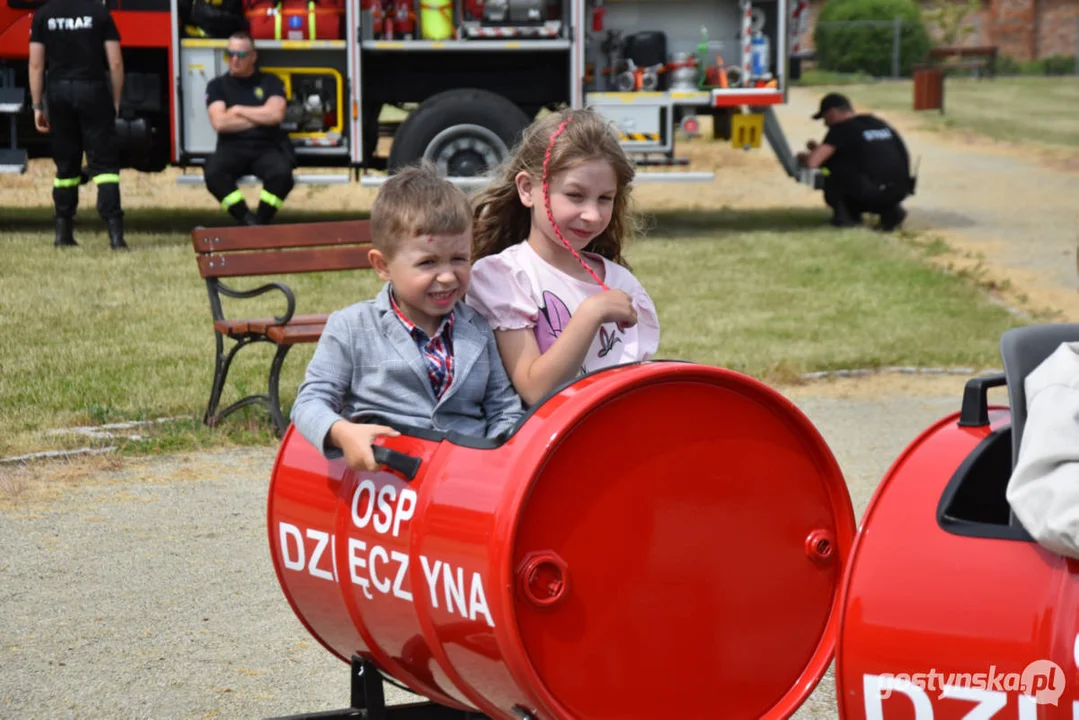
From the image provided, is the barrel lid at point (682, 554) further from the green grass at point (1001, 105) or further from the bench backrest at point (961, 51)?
the bench backrest at point (961, 51)

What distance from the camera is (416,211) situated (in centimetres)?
312

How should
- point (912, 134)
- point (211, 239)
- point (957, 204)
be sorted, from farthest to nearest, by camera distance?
point (912, 134) < point (957, 204) < point (211, 239)

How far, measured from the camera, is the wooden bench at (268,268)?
6461 mm

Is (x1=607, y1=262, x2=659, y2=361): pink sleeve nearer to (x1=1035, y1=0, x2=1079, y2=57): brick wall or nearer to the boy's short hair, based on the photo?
the boy's short hair

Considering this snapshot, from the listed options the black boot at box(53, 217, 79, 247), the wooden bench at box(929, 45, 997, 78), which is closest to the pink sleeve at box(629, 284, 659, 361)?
the black boot at box(53, 217, 79, 247)

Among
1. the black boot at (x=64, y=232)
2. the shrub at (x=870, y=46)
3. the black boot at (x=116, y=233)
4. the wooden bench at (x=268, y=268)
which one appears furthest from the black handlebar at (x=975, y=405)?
the shrub at (x=870, y=46)

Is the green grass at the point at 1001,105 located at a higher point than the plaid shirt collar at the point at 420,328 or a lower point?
higher

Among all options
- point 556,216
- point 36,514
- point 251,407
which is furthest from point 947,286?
point 556,216

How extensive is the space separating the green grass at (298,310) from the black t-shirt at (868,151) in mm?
530

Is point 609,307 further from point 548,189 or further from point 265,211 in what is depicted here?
point 265,211

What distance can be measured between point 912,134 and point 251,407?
60.3 ft

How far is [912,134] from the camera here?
23.6 metres

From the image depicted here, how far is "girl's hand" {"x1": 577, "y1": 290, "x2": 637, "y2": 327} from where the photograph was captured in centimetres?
316

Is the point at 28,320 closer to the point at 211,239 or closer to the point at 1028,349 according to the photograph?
the point at 211,239
